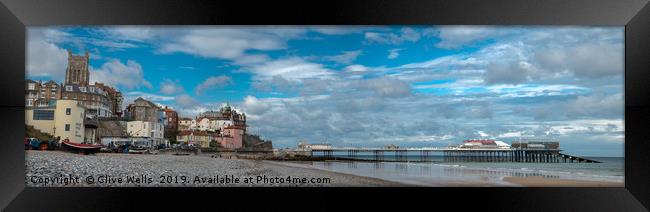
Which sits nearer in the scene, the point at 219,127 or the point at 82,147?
the point at 82,147

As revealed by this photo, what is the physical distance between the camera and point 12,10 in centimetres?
523

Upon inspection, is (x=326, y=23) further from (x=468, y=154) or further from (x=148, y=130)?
(x=468, y=154)

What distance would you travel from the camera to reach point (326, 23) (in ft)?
17.2

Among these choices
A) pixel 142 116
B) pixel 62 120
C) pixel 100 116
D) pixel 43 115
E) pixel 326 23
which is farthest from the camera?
pixel 142 116

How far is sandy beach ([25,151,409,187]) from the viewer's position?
7418 mm

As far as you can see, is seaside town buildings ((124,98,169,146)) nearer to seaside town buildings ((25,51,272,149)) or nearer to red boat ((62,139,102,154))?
seaside town buildings ((25,51,272,149))

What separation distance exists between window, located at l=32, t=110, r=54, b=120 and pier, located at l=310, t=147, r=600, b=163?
4479 mm

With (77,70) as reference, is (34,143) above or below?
below

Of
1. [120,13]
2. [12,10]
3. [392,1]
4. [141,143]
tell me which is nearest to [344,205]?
[392,1]

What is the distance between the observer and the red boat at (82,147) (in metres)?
7.84

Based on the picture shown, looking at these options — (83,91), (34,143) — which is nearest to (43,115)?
(34,143)

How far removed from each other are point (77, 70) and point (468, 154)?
964cm

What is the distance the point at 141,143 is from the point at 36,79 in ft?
6.47

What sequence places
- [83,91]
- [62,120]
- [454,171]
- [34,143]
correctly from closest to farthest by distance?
1. [34,143]
2. [62,120]
3. [83,91]
4. [454,171]
